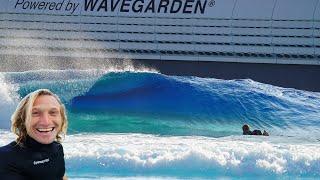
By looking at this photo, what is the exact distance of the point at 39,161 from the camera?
228 centimetres

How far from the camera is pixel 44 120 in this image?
229cm

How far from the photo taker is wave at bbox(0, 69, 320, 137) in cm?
2098

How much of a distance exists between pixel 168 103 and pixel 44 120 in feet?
69.8

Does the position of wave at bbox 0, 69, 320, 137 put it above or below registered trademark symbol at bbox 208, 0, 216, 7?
below

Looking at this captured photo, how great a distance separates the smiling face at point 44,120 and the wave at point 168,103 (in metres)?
16.8

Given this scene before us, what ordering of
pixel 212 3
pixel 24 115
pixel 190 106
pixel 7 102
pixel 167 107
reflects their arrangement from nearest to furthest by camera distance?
1. pixel 24 115
2. pixel 7 102
3. pixel 190 106
4. pixel 167 107
5. pixel 212 3

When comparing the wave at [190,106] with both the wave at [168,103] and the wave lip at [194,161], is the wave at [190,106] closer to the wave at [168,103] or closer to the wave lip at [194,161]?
the wave at [168,103]

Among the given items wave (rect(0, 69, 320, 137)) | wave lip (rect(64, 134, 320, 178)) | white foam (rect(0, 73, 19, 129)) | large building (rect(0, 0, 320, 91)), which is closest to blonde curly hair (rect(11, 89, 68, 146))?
wave lip (rect(64, 134, 320, 178))

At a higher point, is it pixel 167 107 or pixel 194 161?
pixel 167 107

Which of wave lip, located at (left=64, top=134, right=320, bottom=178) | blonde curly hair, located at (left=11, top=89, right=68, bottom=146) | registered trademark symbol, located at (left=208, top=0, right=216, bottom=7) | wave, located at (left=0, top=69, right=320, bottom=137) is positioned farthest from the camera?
registered trademark symbol, located at (left=208, top=0, right=216, bottom=7)

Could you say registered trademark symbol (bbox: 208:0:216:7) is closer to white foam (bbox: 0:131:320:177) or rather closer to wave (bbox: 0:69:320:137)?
wave (bbox: 0:69:320:137)

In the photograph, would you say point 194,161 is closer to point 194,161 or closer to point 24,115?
point 194,161

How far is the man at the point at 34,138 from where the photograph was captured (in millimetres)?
2260

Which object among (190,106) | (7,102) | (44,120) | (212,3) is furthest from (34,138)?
(212,3)
